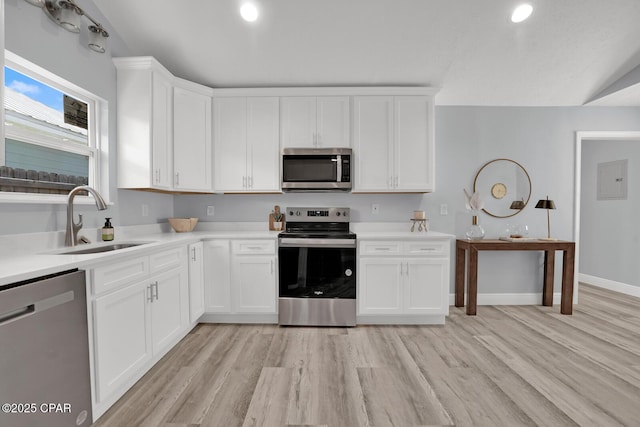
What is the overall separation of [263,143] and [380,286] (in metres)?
1.94

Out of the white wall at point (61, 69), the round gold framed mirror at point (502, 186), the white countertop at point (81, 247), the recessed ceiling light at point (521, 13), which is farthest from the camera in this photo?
the round gold framed mirror at point (502, 186)

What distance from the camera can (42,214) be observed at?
6.42ft

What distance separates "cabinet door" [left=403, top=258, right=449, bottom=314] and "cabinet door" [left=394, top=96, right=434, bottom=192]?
Answer: 2.64ft

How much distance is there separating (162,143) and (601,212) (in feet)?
19.8

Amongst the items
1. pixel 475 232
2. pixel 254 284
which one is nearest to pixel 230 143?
pixel 254 284

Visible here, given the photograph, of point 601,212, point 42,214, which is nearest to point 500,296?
point 601,212

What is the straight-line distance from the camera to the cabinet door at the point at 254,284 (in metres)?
3.02

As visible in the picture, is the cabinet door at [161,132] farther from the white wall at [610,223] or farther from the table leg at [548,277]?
the white wall at [610,223]

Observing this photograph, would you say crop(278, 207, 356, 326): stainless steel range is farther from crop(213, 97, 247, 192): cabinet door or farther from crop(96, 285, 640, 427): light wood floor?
→ crop(213, 97, 247, 192): cabinet door

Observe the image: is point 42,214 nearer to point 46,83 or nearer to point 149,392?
point 46,83

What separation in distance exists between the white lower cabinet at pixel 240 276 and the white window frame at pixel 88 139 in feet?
3.58

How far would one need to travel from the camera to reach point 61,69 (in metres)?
2.13

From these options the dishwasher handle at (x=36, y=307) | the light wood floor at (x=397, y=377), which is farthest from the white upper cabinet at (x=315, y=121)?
the dishwasher handle at (x=36, y=307)

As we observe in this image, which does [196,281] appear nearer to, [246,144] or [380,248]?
[246,144]
